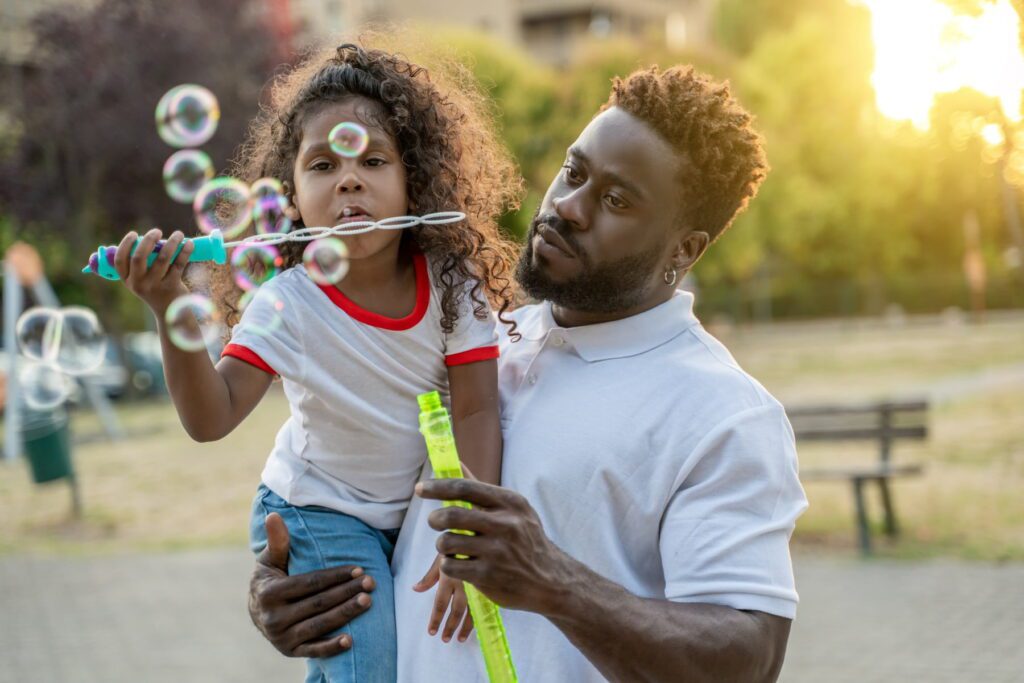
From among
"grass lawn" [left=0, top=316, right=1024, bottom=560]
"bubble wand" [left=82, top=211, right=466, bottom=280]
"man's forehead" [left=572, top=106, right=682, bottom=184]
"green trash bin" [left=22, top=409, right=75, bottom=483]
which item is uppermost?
"man's forehead" [left=572, top=106, right=682, bottom=184]

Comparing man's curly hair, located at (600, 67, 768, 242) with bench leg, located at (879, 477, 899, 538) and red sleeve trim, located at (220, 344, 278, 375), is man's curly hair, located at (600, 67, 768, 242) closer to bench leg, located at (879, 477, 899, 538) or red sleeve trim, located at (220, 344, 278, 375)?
red sleeve trim, located at (220, 344, 278, 375)

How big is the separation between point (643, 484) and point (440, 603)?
1.33 feet

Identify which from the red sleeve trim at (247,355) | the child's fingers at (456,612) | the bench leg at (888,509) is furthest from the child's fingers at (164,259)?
the bench leg at (888,509)

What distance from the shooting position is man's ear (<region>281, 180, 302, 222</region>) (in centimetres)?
238

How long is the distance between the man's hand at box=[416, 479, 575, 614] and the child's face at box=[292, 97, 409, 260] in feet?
2.40

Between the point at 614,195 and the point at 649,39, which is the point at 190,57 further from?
the point at 614,195

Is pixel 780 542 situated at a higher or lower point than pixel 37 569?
higher

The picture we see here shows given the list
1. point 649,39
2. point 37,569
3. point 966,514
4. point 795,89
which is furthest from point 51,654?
point 795,89

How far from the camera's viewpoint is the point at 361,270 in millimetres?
2275

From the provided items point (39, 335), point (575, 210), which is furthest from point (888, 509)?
point (575, 210)

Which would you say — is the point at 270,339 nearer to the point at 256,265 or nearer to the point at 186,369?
the point at 186,369

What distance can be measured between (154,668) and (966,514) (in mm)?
6038

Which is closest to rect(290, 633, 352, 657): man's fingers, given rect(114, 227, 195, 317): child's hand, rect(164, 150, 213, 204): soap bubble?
rect(114, 227, 195, 317): child's hand

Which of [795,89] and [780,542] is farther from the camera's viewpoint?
[795,89]
